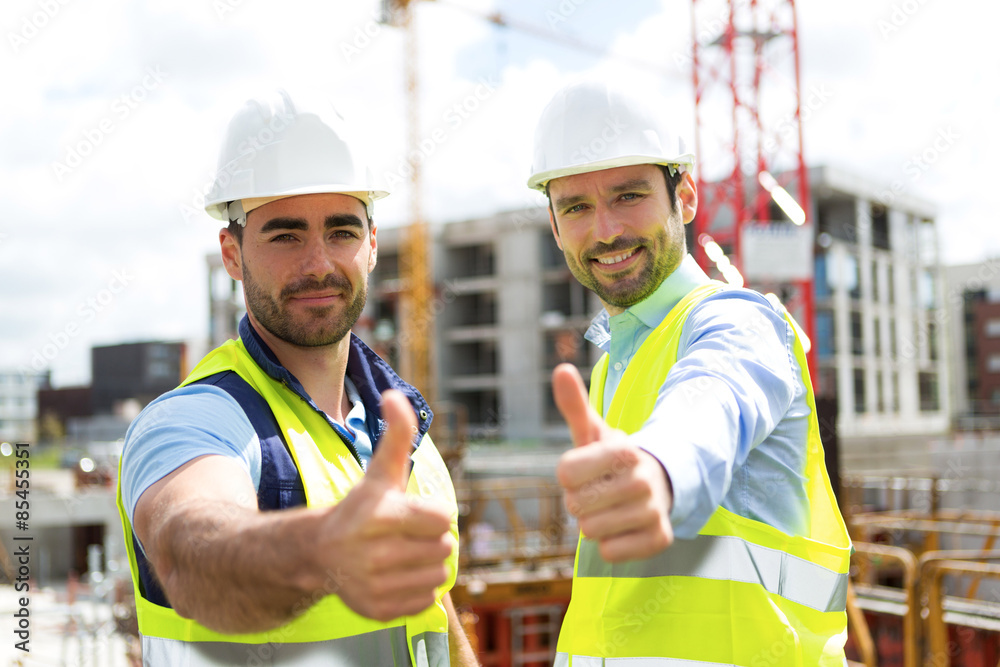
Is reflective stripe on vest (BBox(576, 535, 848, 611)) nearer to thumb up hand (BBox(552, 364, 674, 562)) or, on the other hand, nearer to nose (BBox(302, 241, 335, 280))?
thumb up hand (BBox(552, 364, 674, 562))

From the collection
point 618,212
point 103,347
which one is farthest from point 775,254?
point 103,347

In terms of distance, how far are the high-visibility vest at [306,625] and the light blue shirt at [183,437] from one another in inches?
4.2

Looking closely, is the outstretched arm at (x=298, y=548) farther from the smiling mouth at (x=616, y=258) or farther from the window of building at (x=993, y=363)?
the window of building at (x=993, y=363)

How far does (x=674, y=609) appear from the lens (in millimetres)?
1840

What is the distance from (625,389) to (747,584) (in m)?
0.54

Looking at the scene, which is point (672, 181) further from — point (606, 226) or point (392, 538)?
point (392, 538)

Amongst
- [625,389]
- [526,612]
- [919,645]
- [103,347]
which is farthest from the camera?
[103,347]

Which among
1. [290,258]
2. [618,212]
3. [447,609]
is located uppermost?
[618,212]

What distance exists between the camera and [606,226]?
7.27 ft

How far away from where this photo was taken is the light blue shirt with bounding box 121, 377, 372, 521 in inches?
61.9

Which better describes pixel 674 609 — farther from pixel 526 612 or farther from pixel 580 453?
pixel 526 612

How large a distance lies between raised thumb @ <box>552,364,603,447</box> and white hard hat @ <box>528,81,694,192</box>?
4.02ft

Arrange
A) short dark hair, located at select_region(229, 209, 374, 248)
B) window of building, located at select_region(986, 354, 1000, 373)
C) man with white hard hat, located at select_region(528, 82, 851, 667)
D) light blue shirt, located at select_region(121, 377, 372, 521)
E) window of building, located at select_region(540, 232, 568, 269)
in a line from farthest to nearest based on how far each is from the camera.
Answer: window of building, located at select_region(986, 354, 1000, 373)
window of building, located at select_region(540, 232, 568, 269)
short dark hair, located at select_region(229, 209, 374, 248)
light blue shirt, located at select_region(121, 377, 372, 521)
man with white hard hat, located at select_region(528, 82, 851, 667)

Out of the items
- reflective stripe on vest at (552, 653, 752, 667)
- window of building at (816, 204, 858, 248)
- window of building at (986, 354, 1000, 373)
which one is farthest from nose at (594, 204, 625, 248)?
window of building at (986, 354, 1000, 373)
